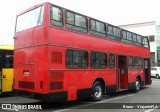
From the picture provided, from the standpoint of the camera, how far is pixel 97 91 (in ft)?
41.0

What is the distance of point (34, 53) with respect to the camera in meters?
10.1

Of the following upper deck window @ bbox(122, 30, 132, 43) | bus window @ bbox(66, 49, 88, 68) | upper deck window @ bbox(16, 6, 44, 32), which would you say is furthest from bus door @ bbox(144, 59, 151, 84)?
upper deck window @ bbox(16, 6, 44, 32)

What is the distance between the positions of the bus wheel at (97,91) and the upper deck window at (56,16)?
371 centimetres

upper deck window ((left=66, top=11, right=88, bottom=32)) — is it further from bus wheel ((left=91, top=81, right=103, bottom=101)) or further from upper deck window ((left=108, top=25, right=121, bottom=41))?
bus wheel ((left=91, top=81, right=103, bottom=101))

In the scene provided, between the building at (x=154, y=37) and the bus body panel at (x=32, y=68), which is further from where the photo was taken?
the building at (x=154, y=37)

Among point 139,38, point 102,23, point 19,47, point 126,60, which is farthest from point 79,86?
point 139,38

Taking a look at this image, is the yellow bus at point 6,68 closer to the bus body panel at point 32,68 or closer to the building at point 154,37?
the bus body panel at point 32,68

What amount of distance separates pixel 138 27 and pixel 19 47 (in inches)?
1637

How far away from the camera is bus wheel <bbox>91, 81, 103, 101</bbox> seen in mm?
12163

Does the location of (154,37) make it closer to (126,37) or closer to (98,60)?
(126,37)

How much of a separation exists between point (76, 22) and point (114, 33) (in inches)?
149

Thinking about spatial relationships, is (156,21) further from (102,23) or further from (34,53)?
(34,53)

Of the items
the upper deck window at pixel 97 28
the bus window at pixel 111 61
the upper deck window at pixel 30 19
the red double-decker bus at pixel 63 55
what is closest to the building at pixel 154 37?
the bus window at pixel 111 61

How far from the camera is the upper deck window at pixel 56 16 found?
10078mm
